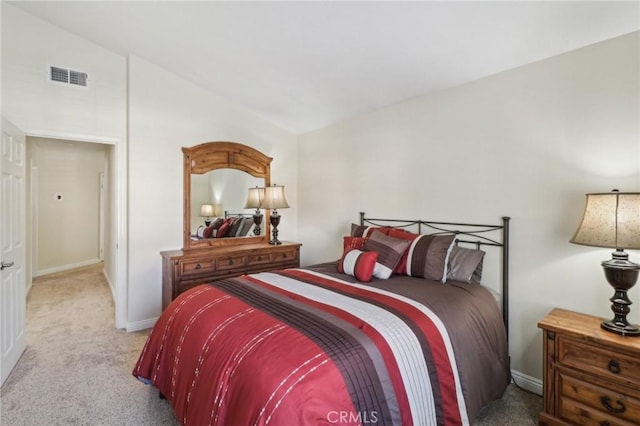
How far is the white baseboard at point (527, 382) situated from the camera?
2277 mm

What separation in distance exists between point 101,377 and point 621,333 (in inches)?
138

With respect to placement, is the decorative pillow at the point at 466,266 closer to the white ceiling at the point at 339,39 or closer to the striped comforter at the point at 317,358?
the striped comforter at the point at 317,358

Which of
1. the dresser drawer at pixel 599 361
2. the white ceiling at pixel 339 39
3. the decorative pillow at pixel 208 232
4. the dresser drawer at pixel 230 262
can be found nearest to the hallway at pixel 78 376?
the dresser drawer at pixel 230 262

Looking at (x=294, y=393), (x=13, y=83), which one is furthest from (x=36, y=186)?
(x=294, y=393)

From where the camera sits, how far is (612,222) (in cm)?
171

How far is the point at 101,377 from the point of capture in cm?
248

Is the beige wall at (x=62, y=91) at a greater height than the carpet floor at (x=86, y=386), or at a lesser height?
greater

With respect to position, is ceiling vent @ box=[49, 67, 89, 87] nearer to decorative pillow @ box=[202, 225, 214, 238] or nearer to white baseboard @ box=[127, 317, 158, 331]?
decorative pillow @ box=[202, 225, 214, 238]

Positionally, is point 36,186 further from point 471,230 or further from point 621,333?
point 621,333

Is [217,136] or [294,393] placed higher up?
[217,136]

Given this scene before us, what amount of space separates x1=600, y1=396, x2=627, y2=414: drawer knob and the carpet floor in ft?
1.53

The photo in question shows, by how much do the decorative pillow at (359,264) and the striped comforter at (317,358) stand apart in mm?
188

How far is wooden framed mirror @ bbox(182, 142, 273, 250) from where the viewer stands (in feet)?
12.4

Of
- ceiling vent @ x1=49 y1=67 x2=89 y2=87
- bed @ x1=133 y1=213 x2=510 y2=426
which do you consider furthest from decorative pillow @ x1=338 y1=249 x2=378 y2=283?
ceiling vent @ x1=49 y1=67 x2=89 y2=87
